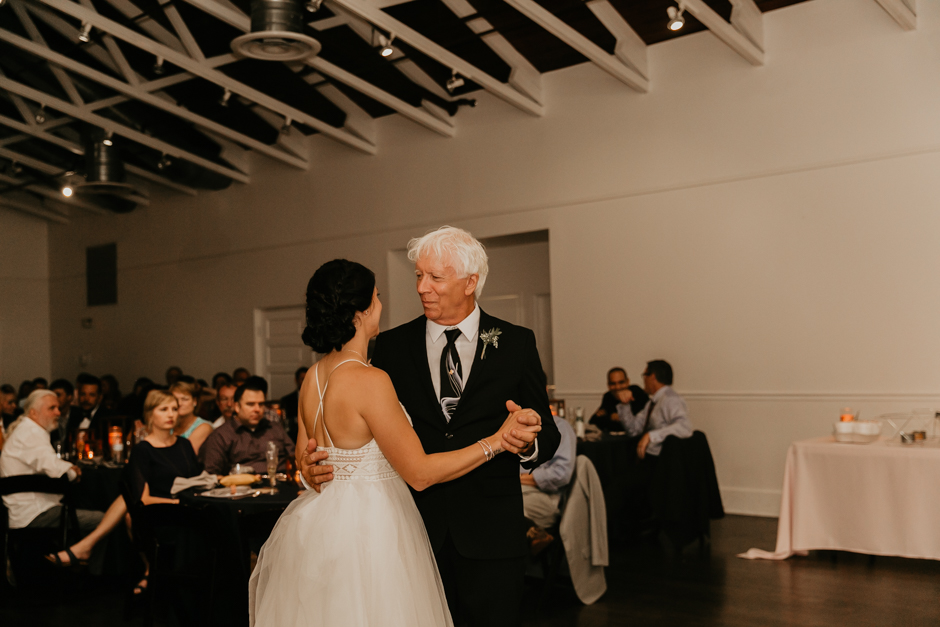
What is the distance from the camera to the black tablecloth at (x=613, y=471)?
235 inches

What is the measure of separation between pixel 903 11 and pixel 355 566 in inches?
255

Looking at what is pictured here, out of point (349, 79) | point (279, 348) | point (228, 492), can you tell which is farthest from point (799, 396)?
point (279, 348)

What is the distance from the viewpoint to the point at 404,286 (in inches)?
394

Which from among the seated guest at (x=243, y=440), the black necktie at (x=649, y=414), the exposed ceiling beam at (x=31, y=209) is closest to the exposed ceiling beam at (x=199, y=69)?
the seated guest at (x=243, y=440)

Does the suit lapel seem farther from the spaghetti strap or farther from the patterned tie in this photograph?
the spaghetti strap

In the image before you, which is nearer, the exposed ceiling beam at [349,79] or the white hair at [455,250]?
the white hair at [455,250]

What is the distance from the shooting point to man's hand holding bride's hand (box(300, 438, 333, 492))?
2.18 metres

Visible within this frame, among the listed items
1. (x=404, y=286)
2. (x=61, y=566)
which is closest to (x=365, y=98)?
(x=404, y=286)

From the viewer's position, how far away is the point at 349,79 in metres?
8.10

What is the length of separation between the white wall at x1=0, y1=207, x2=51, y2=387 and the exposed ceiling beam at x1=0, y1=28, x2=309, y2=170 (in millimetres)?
6123

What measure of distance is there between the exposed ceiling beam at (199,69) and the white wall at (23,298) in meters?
7.33

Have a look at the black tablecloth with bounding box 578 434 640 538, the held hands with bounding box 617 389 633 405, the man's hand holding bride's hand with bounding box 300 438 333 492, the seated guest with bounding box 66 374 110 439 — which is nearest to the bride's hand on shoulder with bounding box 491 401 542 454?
the man's hand holding bride's hand with bounding box 300 438 333 492

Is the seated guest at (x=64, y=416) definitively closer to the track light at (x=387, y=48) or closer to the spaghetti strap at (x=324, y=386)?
the track light at (x=387, y=48)

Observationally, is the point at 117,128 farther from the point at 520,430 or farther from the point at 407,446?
the point at 520,430
